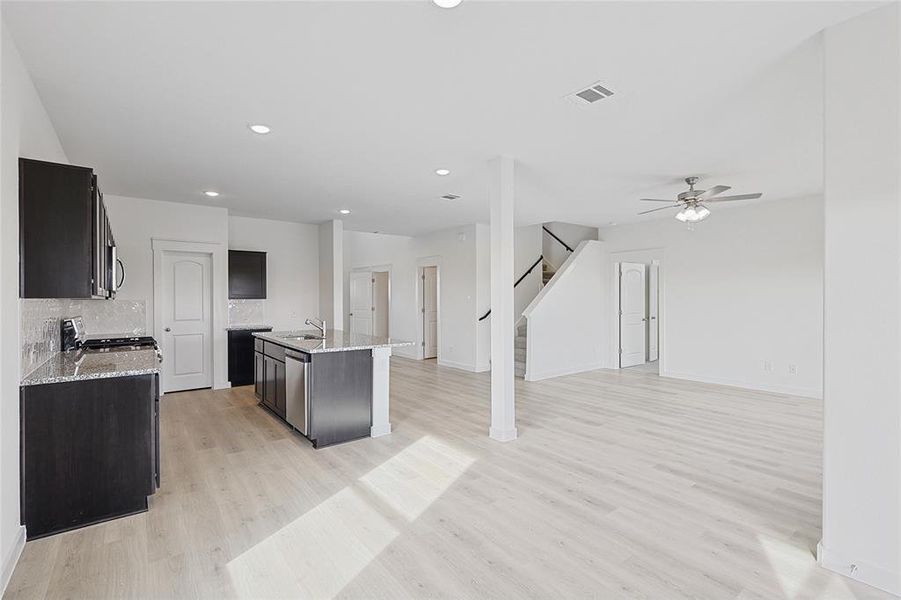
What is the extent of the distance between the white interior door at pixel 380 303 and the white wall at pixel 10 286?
25.9 ft

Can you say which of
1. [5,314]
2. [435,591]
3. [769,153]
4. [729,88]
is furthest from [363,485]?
[769,153]

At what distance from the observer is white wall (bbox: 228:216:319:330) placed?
23.0 feet

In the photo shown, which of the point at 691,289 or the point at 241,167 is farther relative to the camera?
the point at 691,289

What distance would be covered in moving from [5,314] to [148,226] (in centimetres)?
418

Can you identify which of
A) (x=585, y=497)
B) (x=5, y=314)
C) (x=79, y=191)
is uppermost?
(x=79, y=191)

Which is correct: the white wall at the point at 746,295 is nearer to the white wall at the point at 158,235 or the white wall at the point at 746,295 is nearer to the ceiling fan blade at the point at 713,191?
the ceiling fan blade at the point at 713,191

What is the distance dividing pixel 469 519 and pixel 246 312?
5438 millimetres

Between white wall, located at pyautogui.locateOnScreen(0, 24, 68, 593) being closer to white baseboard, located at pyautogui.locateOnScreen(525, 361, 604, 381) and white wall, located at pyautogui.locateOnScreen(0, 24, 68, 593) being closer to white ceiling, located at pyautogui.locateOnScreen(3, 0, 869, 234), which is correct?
white ceiling, located at pyautogui.locateOnScreen(3, 0, 869, 234)

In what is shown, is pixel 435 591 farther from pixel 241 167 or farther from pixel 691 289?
pixel 691 289

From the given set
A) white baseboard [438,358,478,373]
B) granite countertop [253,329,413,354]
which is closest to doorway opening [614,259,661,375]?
white baseboard [438,358,478,373]

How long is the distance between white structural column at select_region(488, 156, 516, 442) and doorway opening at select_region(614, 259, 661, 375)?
15.2 ft

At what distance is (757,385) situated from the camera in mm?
6168

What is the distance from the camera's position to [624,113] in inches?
120

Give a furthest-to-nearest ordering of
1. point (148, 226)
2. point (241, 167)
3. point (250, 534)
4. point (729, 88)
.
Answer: point (148, 226) < point (241, 167) < point (729, 88) < point (250, 534)
